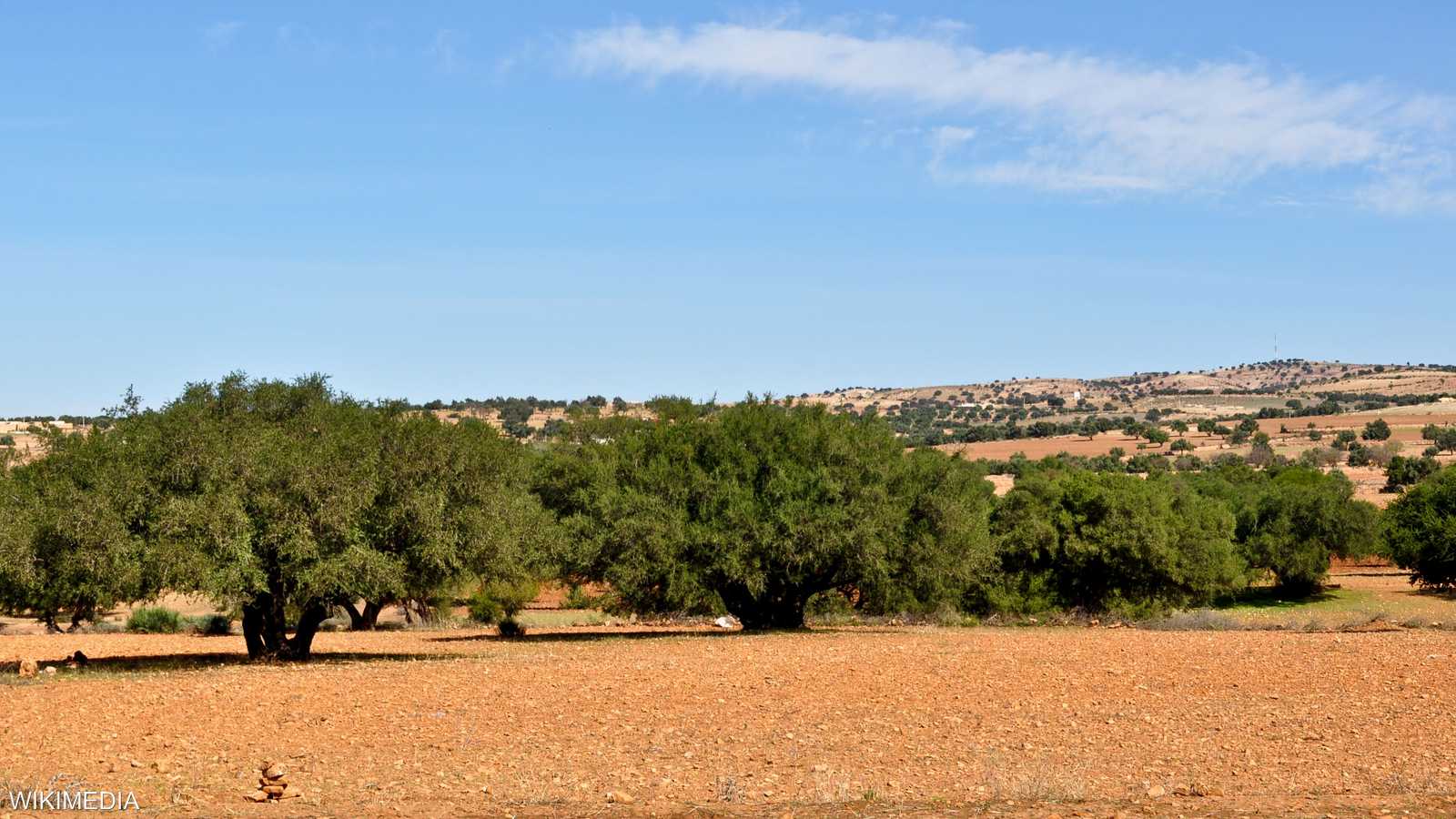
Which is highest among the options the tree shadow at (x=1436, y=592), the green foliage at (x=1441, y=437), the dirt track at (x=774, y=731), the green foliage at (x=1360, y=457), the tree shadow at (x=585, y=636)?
the green foliage at (x=1441, y=437)

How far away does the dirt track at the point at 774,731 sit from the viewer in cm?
1429

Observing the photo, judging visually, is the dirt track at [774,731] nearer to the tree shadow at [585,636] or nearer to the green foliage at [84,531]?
the green foliage at [84,531]

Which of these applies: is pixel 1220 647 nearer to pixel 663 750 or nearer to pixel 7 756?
pixel 663 750

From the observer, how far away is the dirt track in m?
14.3

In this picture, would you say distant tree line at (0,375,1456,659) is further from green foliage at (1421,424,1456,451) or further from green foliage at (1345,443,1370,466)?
green foliage at (1421,424,1456,451)

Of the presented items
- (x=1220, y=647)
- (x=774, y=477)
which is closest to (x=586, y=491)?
(x=774, y=477)

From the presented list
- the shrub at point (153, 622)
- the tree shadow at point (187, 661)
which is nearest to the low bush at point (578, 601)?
the shrub at point (153, 622)

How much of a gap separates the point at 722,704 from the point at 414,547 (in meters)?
9.30

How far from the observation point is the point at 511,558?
29797 millimetres

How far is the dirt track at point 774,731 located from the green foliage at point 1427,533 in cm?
3824

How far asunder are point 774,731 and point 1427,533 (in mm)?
57387

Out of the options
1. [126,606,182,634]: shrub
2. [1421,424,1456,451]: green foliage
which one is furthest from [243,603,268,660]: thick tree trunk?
[1421,424,1456,451]: green foliage

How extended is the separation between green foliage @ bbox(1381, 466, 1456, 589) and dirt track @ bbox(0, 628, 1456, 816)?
1505 inches

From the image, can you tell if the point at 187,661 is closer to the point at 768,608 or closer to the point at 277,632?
the point at 277,632
